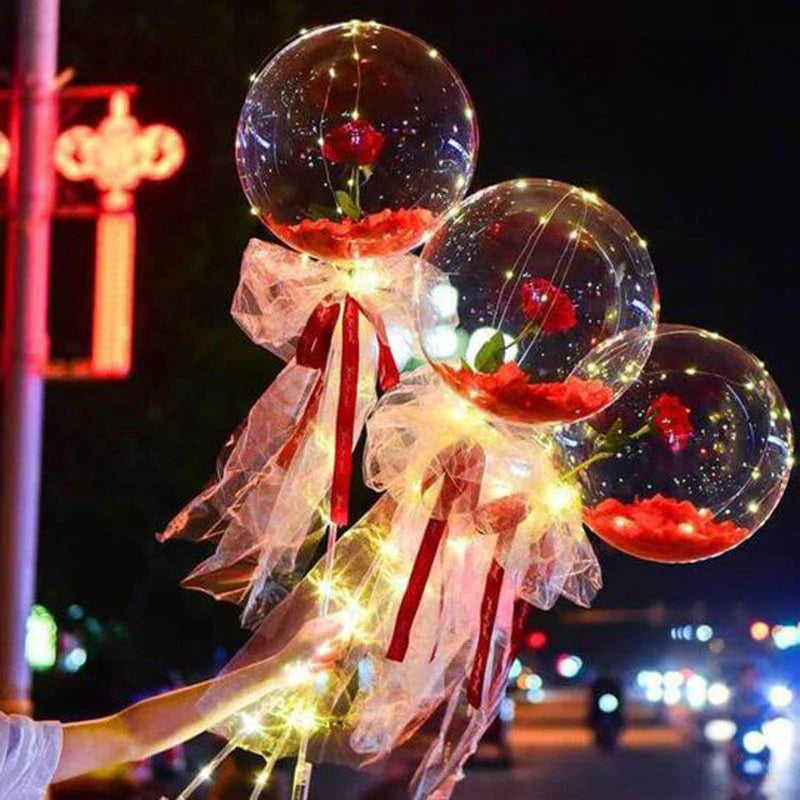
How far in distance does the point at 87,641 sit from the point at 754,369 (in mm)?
19758

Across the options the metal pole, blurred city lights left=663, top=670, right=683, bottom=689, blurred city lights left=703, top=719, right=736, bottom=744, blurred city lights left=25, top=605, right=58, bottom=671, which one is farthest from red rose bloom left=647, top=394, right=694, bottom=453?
blurred city lights left=663, top=670, right=683, bottom=689

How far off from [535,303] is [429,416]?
0.36 meters

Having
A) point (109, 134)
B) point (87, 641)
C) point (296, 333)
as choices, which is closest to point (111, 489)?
point (87, 641)

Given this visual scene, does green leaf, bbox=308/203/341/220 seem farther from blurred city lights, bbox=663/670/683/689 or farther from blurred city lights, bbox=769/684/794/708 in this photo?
blurred city lights, bbox=663/670/683/689

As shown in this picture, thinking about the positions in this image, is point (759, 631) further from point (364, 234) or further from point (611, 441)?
point (364, 234)

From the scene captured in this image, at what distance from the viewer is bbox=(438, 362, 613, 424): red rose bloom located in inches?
168

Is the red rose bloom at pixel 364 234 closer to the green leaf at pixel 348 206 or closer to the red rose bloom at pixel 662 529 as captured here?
the green leaf at pixel 348 206

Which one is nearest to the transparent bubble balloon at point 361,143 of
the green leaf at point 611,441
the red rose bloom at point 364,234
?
the red rose bloom at point 364,234

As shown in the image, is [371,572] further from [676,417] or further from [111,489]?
[111,489]

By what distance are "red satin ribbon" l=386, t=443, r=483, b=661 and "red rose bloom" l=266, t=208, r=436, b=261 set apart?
47 cm

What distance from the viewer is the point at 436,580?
446cm

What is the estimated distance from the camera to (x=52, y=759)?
3.74 meters

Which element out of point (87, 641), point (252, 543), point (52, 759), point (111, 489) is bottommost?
point (87, 641)

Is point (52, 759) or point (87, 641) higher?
point (52, 759)
